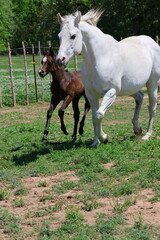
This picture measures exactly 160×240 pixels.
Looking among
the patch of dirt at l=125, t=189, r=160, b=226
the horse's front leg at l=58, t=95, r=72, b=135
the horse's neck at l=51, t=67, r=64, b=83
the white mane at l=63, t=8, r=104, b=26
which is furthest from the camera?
the horse's neck at l=51, t=67, r=64, b=83

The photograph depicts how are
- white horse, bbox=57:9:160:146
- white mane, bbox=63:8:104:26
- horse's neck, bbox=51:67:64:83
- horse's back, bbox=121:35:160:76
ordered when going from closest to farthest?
1. white horse, bbox=57:9:160:146
2. white mane, bbox=63:8:104:26
3. horse's back, bbox=121:35:160:76
4. horse's neck, bbox=51:67:64:83

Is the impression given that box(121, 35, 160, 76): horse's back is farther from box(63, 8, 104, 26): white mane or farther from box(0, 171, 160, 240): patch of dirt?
box(0, 171, 160, 240): patch of dirt

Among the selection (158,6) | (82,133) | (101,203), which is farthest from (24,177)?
(158,6)

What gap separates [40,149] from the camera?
25.9 feet

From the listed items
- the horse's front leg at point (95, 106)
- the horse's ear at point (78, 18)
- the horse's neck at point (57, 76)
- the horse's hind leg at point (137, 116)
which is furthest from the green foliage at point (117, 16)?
the horse's ear at point (78, 18)

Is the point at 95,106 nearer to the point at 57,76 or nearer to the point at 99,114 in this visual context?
the point at 99,114

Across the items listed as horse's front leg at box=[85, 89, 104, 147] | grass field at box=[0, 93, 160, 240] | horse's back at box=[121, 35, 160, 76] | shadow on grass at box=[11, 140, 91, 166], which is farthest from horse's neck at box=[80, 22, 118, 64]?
shadow on grass at box=[11, 140, 91, 166]

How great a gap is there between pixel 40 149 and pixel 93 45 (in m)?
2.29

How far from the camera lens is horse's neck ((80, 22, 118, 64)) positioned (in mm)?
6910

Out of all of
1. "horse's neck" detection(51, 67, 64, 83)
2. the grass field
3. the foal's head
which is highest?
the foal's head

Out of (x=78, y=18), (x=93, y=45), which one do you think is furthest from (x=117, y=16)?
(x=78, y=18)

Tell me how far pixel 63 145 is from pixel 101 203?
3.28 metres

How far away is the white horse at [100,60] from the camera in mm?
6648

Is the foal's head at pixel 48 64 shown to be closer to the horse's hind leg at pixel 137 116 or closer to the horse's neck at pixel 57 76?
the horse's neck at pixel 57 76
